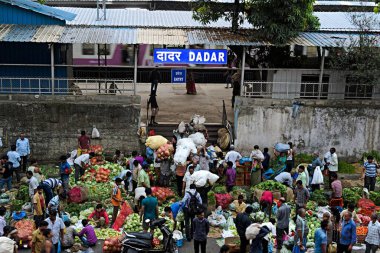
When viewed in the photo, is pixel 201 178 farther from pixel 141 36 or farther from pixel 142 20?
pixel 142 20

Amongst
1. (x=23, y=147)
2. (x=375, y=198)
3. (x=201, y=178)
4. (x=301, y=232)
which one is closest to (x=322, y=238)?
(x=301, y=232)

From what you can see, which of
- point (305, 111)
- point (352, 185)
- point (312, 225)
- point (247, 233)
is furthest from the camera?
point (305, 111)

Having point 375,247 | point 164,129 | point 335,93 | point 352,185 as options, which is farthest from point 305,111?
point 375,247

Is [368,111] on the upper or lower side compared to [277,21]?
lower

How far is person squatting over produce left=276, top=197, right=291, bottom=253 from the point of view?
40.7 ft

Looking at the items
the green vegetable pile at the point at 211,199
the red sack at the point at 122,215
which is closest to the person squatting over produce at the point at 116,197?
the red sack at the point at 122,215

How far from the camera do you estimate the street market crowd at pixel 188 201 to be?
11641 mm

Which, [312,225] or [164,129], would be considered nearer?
[312,225]

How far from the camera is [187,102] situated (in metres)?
23.2

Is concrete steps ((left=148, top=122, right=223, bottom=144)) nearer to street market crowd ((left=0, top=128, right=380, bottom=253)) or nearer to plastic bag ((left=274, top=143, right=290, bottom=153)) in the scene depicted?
street market crowd ((left=0, top=128, right=380, bottom=253))

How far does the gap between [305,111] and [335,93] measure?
4.67 ft

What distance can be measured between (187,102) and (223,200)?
8.74 metres

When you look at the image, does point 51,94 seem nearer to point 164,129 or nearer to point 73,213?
point 164,129

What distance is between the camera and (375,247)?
11.7 metres
